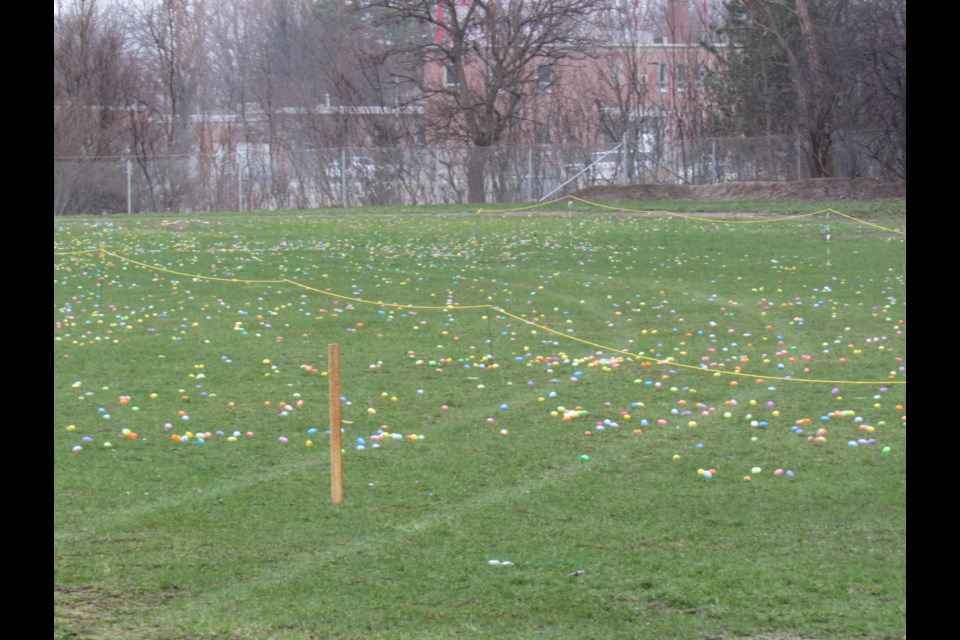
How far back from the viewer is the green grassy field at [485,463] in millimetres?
4691

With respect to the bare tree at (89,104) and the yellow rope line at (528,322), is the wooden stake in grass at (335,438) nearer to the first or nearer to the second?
the yellow rope line at (528,322)

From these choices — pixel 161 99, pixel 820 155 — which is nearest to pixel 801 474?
pixel 820 155

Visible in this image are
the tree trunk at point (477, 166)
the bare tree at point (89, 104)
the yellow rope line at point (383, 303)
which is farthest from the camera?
the tree trunk at point (477, 166)

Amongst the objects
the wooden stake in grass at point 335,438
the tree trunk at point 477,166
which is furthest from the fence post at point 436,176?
the wooden stake in grass at point 335,438

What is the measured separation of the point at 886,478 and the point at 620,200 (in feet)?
88.9

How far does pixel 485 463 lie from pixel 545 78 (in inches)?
1461

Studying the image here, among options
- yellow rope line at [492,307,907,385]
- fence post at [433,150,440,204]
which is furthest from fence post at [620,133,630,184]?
yellow rope line at [492,307,907,385]

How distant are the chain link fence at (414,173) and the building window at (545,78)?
179 inches

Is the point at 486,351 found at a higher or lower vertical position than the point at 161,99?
lower

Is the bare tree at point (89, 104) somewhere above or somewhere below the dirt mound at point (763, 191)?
above

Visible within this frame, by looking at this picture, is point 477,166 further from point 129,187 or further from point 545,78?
point 129,187

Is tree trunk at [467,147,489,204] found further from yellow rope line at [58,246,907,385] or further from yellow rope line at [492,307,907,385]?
yellow rope line at [492,307,907,385]

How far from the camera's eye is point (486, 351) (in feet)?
35.6
